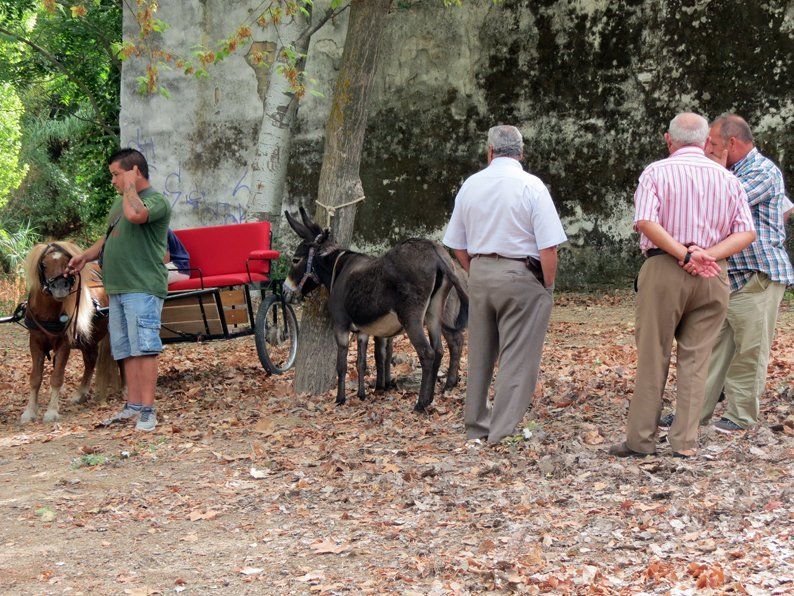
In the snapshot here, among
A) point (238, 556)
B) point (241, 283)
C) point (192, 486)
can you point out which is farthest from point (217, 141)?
point (238, 556)

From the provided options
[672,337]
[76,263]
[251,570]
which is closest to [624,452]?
[672,337]

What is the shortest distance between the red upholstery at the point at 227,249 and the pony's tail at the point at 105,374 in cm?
111

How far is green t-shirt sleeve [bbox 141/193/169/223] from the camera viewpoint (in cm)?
766

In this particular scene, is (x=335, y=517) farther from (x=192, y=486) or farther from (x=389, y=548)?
(x=192, y=486)

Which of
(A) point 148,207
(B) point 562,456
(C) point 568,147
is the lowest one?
(B) point 562,456

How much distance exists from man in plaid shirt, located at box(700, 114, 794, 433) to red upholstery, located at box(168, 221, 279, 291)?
4.70m

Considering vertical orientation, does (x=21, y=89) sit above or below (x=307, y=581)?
above

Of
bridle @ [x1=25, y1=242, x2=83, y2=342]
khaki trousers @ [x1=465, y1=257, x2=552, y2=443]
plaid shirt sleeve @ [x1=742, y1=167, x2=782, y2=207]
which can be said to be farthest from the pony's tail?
plaid shirt sleeve @ [x1=742, y1=167, x2=782, y2=207]

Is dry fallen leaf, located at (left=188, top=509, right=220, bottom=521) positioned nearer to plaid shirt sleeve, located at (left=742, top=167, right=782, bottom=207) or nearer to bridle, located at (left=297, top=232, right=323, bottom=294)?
bridle, located at (left=297, top=232, right=323, bottom=294)

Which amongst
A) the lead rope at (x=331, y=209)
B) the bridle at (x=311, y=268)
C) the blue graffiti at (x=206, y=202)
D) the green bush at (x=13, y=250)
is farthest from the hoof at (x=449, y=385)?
the green bush at (x=13, y=250)

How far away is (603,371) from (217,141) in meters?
8.54

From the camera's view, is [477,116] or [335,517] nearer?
[335,517]

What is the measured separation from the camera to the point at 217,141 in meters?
15.8

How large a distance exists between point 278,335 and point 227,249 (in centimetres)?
106
